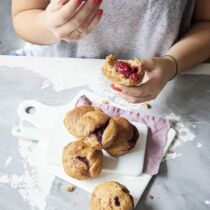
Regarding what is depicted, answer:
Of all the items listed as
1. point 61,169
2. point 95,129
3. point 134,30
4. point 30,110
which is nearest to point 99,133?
point 95,129

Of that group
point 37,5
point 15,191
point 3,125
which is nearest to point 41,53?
point 37,5

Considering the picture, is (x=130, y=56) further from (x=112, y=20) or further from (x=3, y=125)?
(x=3, y=125)

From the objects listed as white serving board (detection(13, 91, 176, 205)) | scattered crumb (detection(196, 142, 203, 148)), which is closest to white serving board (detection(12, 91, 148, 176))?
white serving board (detection(13, 91, 176, 205))

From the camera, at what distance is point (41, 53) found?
112 cm

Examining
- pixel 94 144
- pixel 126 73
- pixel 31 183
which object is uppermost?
pixel 126 73

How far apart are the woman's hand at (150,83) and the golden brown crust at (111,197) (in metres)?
0.19

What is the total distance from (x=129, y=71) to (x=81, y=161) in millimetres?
202

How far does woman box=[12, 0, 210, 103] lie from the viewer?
2.98 feet

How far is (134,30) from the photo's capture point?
1.00 m

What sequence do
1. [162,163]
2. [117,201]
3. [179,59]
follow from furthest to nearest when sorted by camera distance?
[179,59] < [162,163] < [117,201]

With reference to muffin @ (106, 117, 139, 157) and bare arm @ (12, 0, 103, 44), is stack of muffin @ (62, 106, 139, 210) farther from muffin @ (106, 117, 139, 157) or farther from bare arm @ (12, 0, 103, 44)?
bare arm @ (12, 0, 103, 44)

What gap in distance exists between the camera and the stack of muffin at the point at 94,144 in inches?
29.4

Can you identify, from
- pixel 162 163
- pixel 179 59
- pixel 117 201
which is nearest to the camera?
pixel 117 201

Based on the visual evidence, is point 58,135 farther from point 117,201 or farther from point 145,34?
point 145,34
